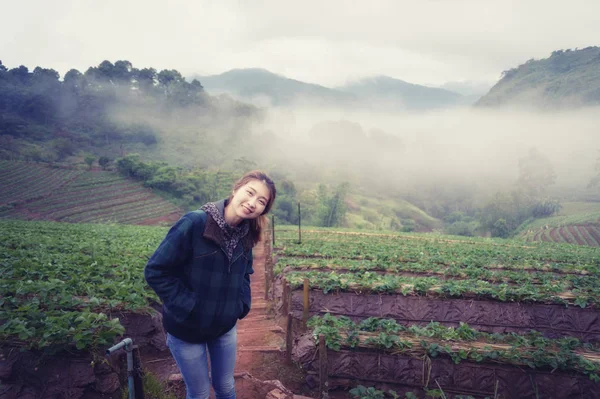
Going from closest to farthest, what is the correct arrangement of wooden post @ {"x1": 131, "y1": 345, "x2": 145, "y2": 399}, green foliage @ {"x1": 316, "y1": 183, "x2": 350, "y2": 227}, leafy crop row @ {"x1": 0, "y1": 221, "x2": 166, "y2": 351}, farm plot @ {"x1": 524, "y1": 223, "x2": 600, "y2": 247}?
wooden post @ {"x1": 131, "y1": 345, "x2": 145, "y2": 399}, leafy crop row @ {"x1": 0, "y1": 221, "x2": 166, "y2": 351}, farm plot @ {"x1": 524, "y1": 223, "x2": 600, "y2": 247}, green foliage @ {"x1": 316, "y1": 183, "x2": 350, "y2": 227}

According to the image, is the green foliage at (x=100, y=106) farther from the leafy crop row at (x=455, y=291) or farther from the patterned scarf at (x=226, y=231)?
the patterned scarf at (x=226, y=231)

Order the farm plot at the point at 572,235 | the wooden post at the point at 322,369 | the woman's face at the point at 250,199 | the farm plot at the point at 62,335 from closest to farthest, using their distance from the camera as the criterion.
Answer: the woman's face at the point at 250,199 < the farm plot at the point at 62,335 < the wooden post at the point at 322,369 < the farm plot at the point at 572,235

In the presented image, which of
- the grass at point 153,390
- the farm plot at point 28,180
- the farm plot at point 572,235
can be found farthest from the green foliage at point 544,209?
the farm plot at point 28,180

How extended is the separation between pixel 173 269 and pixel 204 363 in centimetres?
97

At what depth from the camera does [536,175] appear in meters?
79.9

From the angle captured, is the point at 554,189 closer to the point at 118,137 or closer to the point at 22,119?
the point at 118,137

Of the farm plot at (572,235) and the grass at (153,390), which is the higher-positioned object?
the grass at (153,390)

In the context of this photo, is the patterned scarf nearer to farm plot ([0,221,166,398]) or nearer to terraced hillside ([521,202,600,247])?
farm plot ([0,221,166,398])

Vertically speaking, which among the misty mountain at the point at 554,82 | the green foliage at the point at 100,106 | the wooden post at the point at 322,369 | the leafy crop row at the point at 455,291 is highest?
the misty mountain at the point at 554,82

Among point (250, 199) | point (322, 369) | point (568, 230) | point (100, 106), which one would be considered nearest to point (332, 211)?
point (568, 230)

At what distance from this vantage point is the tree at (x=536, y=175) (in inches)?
3118

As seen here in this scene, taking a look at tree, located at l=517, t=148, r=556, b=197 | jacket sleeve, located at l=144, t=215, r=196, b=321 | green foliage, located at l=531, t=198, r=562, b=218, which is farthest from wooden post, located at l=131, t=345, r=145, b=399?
tree, located at l=517, t=148, r=556, b=197

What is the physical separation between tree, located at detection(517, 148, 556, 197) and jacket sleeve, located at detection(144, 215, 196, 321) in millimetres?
95713

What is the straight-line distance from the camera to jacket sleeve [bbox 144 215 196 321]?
238 centimetres
